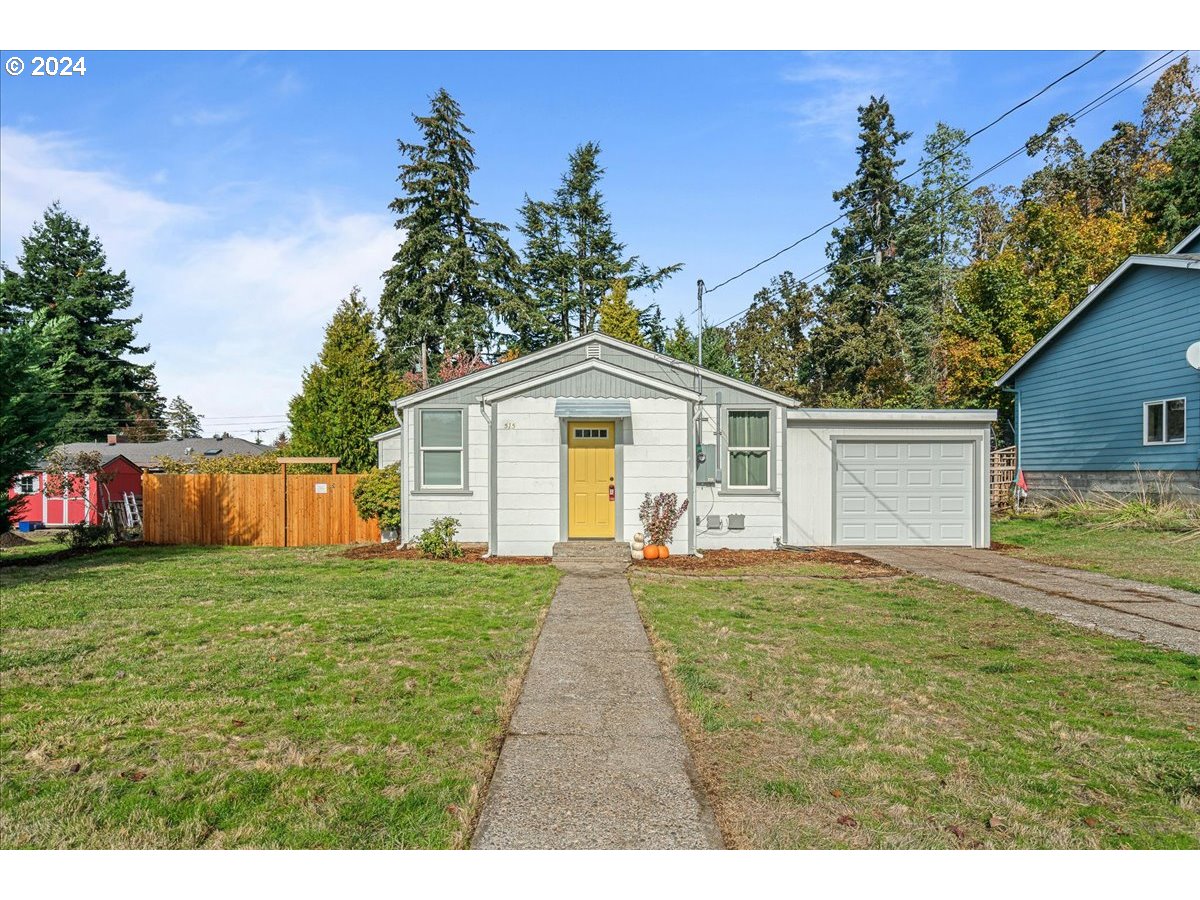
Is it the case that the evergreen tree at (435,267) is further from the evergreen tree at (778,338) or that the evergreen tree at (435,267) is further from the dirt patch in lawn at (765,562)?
the dirt patch in lawn at (765,562)

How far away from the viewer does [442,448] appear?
1301 centimetres

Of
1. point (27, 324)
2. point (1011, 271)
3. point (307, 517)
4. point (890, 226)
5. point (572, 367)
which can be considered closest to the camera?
point (27, 324)

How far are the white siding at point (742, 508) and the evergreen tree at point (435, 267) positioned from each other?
64.1 feet

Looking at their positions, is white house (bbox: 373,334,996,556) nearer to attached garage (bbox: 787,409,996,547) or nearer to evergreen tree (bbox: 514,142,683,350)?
attached garage (bbox: 787,409,996,547)

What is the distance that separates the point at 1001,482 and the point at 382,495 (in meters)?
18.0

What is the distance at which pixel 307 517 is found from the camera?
15484 mm

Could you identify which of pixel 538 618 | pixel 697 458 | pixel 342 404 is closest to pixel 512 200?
pixel 342 404

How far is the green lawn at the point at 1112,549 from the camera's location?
31.8ft

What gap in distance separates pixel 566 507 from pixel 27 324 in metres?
8.37

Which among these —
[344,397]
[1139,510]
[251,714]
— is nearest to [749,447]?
[1139,510]

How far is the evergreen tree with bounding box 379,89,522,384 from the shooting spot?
2995 cm

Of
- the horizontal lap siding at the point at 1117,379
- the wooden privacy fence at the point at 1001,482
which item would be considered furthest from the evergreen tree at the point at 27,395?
the wooden privacy fence at the point at 1001,482

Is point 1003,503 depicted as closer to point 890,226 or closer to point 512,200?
point 890,226

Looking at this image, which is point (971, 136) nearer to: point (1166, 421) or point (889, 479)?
point (889, 479)
